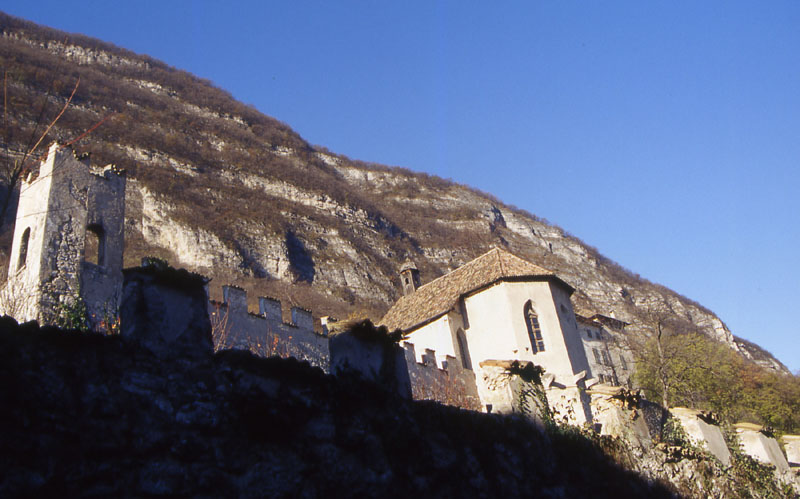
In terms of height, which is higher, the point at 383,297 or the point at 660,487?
the point at 383,297

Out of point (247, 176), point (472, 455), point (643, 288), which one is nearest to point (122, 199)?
point (472, 455)

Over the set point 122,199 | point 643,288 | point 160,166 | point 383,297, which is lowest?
point 122,199

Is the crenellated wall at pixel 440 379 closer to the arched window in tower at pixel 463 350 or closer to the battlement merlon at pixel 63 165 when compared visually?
the arched window in tower at pixel 463 350

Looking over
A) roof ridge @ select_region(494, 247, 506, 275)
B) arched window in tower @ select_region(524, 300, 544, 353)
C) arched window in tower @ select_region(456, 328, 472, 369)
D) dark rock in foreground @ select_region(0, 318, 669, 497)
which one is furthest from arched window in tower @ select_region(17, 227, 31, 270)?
arched window in tower @ select_region(524, 300, 544, 353)

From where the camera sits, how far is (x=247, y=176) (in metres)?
76.9

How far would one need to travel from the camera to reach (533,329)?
24.6m

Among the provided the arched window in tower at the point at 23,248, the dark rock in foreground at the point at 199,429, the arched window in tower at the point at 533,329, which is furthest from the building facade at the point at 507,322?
the dark rock in foreground at the point at 199,429

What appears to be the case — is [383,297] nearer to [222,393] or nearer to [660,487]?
[660,487]

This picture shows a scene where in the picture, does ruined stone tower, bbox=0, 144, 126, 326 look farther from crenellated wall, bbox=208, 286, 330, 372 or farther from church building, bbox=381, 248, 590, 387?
church building, bbox=381, 248, 590, 387

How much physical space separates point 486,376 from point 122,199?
16.9 metres

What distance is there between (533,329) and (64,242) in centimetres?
1711

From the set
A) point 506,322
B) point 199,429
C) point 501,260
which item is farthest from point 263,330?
point 199,429

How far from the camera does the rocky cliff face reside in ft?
189

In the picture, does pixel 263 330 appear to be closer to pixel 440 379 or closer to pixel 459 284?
pixel 440 379
